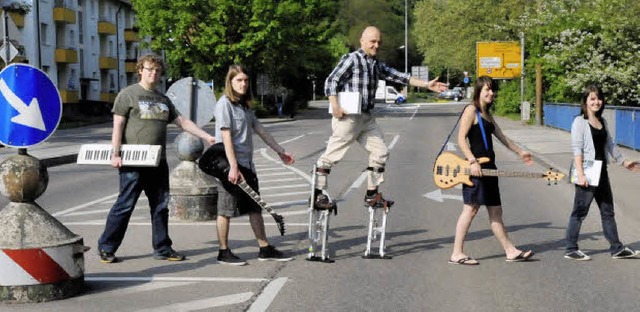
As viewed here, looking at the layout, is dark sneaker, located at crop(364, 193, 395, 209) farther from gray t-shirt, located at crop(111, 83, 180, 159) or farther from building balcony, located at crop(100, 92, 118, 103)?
building balcony, located at crop(100, 92, 118, 103)

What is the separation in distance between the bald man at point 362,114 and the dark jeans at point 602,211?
1.58m

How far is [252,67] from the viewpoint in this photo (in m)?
53.0

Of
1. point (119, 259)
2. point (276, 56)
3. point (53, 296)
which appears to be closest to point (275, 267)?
point (119, 259)

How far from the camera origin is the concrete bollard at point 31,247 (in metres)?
6.35

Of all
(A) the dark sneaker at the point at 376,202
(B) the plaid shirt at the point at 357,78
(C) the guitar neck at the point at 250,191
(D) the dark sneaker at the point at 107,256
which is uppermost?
(B) the plaid shirt at the point at 357,78

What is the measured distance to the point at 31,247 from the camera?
20.9 ft

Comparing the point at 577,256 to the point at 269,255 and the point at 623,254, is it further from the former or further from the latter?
the point at 269,255

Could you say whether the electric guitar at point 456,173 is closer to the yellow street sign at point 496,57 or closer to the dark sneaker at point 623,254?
the dark sneaker at point 623,254

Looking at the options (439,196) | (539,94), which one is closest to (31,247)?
(439,196)

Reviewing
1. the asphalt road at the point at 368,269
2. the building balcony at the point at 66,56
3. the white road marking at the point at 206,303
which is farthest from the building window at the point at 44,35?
the white road marking at the point at 206,303

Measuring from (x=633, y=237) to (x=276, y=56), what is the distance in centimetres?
4335

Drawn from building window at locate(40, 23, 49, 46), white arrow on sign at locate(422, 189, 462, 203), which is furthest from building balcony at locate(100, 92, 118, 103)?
white arrow on sign at locate(422, 189, 462, 203)

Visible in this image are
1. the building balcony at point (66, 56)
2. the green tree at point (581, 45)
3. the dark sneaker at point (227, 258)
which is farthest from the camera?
the building balcony at point (66, 56)

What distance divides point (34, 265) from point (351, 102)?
313 centimetres
